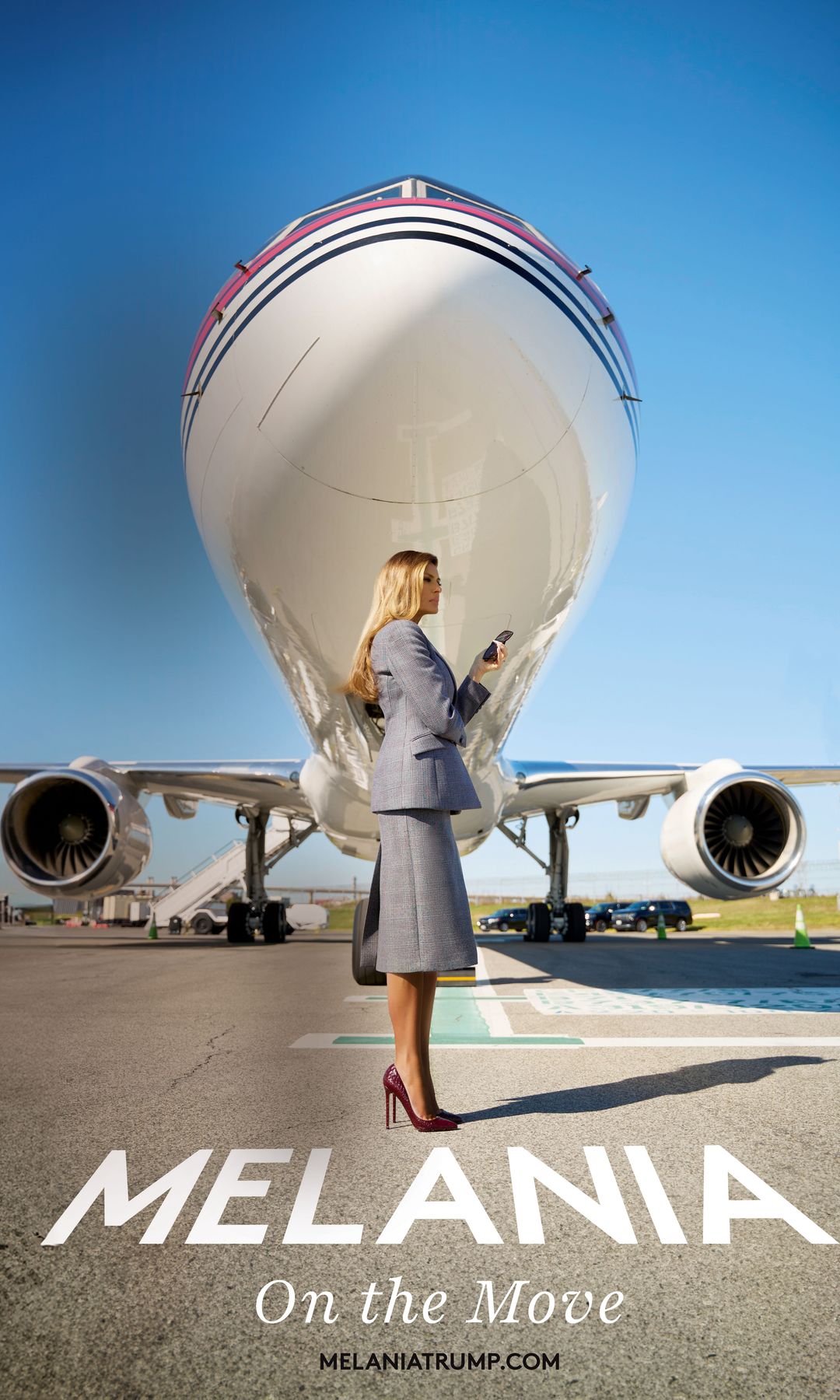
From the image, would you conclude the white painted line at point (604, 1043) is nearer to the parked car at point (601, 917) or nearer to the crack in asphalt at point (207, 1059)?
the crack in asphalt at point (207, 1059)

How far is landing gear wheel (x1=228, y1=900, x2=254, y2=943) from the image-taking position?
16.8 metres

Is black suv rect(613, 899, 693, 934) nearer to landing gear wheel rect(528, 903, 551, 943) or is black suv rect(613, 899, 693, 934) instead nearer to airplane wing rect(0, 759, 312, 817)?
landing gear wheel rect(528, 903, 551, 943)

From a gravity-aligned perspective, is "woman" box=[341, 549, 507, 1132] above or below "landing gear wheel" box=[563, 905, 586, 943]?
above

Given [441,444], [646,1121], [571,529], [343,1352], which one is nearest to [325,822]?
[571,529]

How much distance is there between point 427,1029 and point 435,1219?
0.89 metres

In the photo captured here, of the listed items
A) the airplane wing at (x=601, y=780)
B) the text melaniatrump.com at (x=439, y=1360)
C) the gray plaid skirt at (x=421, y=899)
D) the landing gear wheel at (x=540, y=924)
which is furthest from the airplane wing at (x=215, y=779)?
the text melaniatrump.com at (x=439, y=1360)

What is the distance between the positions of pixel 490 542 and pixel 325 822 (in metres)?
6.01

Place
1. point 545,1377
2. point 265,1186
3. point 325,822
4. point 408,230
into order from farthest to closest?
point 325,822 → point 408,230 → point 265,1186 → point 545,1377

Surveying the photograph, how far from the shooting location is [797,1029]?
476cm

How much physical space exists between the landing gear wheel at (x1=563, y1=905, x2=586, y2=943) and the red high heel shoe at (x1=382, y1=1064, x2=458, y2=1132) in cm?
1417

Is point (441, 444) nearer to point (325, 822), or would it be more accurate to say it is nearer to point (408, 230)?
point (408, 230)

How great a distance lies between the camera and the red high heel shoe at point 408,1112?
2740 mm

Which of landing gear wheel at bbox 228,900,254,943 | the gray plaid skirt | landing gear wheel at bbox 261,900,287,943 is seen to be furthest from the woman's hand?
landing gear wheel at bbox 261,900,287,943

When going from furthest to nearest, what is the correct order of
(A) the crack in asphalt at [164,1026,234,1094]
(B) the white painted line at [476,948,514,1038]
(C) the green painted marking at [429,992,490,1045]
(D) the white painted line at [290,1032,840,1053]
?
1. (B) the white painted line at [476,948,514,1038]
2. (C) the green painted marking at [429,992,490,1045]
3. (D) the white painted line at [290,1032,840,1053]
4. (A) the crack in asphalt at [164,1026,234,1094]
